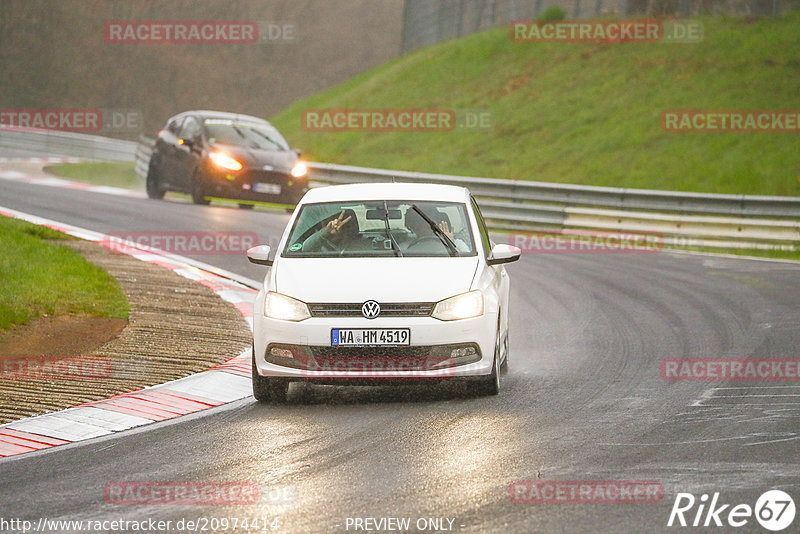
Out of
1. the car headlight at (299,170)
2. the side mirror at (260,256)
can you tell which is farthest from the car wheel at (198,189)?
the side mirror at (260,256)

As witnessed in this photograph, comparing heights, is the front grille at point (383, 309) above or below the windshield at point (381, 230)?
below

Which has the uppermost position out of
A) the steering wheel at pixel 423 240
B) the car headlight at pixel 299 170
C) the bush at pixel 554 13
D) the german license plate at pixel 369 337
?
the bush at pixel 554 13

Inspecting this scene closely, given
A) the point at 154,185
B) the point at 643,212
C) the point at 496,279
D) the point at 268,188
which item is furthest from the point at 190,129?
the point at 496,279

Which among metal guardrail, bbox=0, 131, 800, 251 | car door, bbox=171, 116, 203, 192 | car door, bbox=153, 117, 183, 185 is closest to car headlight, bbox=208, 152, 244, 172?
car door, bbox=171, 116, 203, 192

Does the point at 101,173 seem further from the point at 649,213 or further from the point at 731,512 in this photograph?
the point at 731,512

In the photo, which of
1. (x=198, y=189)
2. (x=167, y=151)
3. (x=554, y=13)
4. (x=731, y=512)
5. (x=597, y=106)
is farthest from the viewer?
(x=554, y=13)

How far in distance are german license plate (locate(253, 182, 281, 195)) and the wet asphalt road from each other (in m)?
11.2

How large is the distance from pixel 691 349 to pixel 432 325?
3370 mm

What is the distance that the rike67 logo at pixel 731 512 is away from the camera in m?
5.85

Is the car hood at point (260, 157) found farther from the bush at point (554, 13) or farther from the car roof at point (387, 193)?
the bush at point (554, 13)

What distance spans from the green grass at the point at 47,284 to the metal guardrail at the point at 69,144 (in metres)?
21.2

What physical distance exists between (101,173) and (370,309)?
2562 cm

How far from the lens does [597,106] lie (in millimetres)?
34188

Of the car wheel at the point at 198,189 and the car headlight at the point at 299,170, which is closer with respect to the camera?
the car headlight at the point at 299,170
